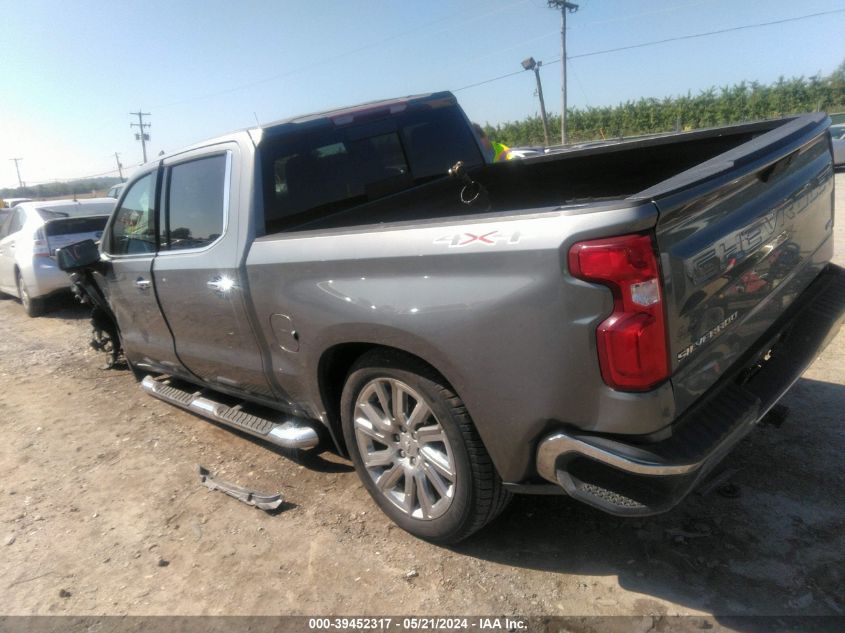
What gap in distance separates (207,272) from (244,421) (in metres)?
0.91

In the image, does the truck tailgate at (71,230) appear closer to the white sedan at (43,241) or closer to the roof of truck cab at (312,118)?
the white sedan at (43,241)

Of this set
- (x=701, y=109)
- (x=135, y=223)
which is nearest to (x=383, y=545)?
(x=135, y=223)

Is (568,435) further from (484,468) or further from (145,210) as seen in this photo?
(145,210)

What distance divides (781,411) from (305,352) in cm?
225

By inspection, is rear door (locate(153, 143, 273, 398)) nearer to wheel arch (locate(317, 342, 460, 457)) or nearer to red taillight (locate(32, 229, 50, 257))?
wheel arch (locate(317, 342, 460, 457))

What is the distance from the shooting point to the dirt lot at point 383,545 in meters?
2.49

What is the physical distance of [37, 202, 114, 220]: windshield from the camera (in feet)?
30.0

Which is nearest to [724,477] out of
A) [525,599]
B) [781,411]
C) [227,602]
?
[781,411]

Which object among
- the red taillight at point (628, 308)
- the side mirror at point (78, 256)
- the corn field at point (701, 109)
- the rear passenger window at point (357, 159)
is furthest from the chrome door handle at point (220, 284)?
the corn field at point (701, 109)

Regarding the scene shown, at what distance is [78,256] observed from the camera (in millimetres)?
4680

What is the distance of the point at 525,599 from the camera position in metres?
2.51

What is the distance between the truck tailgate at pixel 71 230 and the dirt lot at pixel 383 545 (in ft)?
17.9

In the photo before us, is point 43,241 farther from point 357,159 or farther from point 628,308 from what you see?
point 628,308

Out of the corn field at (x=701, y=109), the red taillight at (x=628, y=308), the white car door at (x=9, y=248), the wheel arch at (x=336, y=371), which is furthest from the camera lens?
the corn field at (x=701, y=109)
